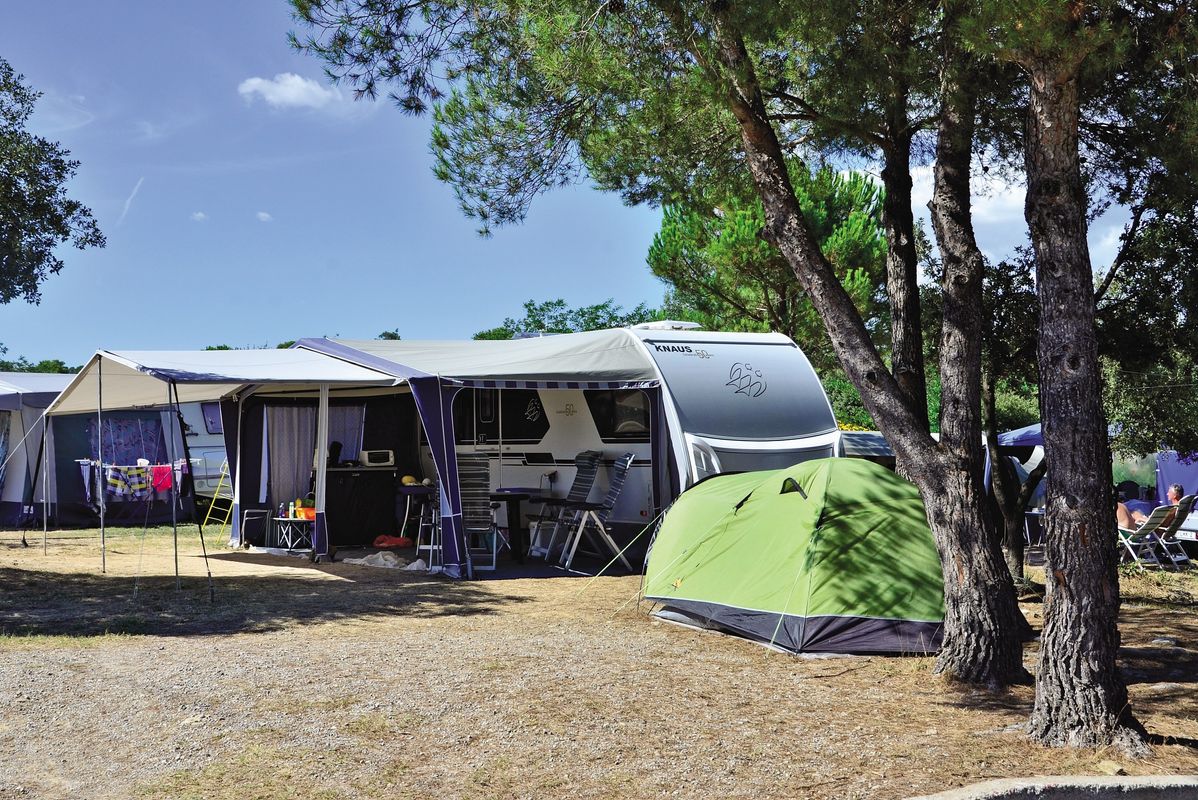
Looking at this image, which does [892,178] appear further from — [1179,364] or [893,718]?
[1179,364]

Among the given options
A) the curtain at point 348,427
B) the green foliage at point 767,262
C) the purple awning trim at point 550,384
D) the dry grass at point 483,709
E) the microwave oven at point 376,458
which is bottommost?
the dry grass at point 483,709

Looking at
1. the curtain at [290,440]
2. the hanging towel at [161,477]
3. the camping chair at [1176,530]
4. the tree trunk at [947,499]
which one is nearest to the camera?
the tree trunk at [947,499]

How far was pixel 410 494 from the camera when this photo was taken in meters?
11.2

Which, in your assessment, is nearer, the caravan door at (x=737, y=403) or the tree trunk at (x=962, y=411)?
the tree trunk at (x=962, y=411)

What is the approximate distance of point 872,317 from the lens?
2094 centimetres

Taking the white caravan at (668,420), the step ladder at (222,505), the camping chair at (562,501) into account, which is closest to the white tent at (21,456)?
the step ladder at (222,505)

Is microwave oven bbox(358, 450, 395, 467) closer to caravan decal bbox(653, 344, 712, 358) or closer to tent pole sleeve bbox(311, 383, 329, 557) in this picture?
tent pole sleeve bbox(311, 383, 329, 557)

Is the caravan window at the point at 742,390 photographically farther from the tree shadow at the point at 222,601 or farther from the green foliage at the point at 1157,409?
the green foliage at the point at 1157,409

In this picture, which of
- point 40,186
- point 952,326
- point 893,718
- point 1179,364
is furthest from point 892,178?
point 40,186

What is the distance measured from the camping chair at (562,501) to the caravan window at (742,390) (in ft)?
3.87

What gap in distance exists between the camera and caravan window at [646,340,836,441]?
10.2m

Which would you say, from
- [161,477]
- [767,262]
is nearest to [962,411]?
[161,477]

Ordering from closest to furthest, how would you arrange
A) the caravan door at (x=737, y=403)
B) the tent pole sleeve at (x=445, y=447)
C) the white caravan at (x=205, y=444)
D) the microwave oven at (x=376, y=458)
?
the tent pole sleeve at (x=445, y=447) < the caravan door at (x=737, y=403) < the microwave oven at (x=376, y=458) < the white caravan at (x=205, y=444)

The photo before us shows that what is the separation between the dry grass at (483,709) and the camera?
405 cm
